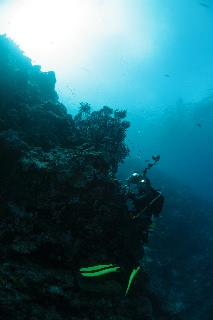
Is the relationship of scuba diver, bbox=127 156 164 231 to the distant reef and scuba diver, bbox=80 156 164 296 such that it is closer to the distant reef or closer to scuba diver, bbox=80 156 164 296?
scuba diver, bbox=80 156 164 296

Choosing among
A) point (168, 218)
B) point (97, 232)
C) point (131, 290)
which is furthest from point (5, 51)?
point (168, 218)

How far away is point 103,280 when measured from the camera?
18.4 ft

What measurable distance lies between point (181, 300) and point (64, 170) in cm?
1516

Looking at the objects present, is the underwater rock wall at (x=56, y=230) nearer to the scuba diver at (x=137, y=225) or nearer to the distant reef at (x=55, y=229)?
the distant reef at (x=55, y=229)

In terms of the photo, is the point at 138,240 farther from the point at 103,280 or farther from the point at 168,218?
the point at 168,218

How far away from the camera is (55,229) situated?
5676 millimetres

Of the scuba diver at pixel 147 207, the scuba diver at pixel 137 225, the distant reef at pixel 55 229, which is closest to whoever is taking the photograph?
the distant reef at pixel 55 229

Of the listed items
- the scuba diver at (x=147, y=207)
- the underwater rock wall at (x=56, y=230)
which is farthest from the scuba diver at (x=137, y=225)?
the underwater rock wall at (x=56, y=230)

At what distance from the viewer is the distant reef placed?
4539mm

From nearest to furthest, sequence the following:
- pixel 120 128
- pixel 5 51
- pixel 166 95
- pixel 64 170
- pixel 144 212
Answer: pixel 64 170 → pixel 144 212 → pixel 5 51 → pixel 120 128 → pixel 166 95

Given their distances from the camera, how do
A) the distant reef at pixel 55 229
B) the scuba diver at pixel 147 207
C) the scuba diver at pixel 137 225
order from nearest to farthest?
1. the distant reef at pixel 55 229
2. the scuba diver at pixel 137 225
3. the scuba diver at pixel 147 207

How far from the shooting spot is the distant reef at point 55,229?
4539 millimetres

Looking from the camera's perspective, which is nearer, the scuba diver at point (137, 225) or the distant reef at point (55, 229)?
the distant reef at point (55, 229)

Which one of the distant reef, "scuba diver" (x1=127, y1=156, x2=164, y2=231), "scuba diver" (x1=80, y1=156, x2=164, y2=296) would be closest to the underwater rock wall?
the distant reef
